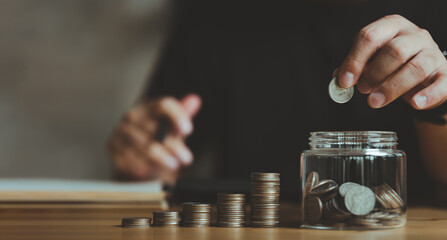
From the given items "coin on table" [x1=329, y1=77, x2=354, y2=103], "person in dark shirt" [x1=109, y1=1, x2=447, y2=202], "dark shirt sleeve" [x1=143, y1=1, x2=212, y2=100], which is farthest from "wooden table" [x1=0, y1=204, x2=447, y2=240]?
"dark shirt sleeve" [x1=143, y1=1, x2=212, y2=100]

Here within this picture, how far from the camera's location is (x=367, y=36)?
0.92 m

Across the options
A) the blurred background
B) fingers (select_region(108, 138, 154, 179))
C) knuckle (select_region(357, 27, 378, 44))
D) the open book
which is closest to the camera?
knuckle (select_region(357, 27, 378, 44))

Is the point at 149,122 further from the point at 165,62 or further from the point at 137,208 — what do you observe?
the point at 137,208

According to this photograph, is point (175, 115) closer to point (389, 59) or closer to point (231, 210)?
point (231, 210)

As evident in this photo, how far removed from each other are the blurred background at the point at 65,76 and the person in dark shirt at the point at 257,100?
0.25 meters

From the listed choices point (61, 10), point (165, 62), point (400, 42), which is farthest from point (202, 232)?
point (61, 10)

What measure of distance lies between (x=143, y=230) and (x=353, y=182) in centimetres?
42

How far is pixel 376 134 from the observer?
94 centimetres

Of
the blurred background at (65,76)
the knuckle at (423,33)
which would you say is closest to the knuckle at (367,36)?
the knuckle at (423,33)

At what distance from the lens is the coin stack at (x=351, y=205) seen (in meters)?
0.87

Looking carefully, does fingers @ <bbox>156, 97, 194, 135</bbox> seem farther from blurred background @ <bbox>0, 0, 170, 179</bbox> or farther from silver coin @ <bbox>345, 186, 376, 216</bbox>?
silver coin @ <bbox>345, 186, 376, 216</bbox>

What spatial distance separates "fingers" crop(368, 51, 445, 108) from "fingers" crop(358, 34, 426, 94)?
0.04 ft

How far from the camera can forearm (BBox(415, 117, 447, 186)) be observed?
1.51m

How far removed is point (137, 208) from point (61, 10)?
1740 millimetres
